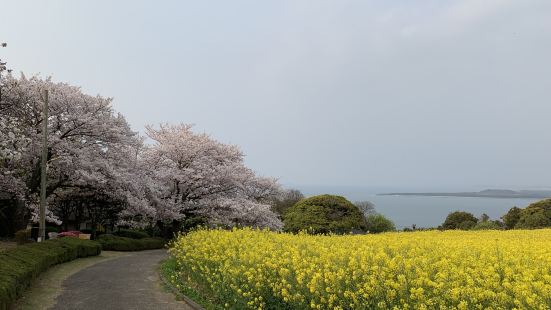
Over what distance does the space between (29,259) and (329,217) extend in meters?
24.5

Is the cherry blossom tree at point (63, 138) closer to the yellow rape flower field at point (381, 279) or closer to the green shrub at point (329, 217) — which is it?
the green shrub at point (329, 217)

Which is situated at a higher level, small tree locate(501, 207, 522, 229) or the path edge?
the path edge

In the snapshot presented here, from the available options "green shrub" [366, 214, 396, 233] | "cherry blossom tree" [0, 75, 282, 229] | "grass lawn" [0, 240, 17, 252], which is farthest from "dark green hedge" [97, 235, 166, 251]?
"green shrub" [366, 214, 396, 233]

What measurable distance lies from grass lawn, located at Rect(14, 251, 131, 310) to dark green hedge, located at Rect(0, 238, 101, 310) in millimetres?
186

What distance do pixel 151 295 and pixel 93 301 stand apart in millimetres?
1325

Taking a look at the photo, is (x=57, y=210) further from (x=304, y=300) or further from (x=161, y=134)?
(x=304, y=300)

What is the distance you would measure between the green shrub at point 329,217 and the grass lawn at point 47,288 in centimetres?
2020

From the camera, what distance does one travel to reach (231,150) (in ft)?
118

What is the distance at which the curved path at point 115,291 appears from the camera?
369 inches

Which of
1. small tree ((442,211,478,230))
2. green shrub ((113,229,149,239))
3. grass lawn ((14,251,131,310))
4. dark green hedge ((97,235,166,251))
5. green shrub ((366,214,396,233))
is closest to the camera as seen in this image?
grass lawn ((14,251,131,310))

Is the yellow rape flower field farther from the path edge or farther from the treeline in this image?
the treeline

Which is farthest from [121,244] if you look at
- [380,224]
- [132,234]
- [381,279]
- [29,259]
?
[380,224]

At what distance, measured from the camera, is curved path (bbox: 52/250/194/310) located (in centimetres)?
938

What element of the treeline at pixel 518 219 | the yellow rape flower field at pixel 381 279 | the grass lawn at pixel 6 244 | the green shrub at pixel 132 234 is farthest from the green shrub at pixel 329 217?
the yellow rape flower field at pixel 381 279
